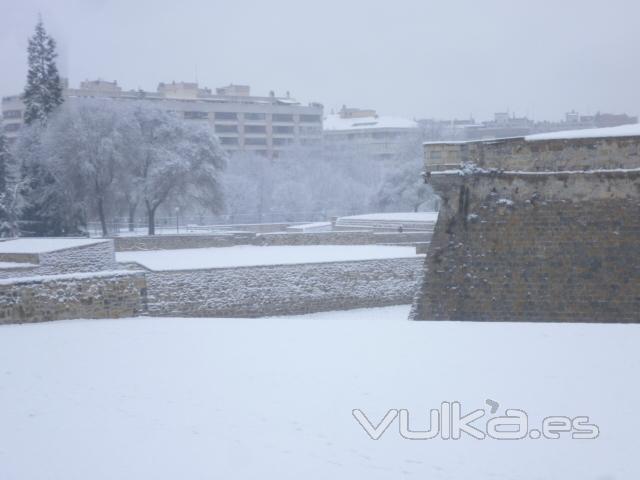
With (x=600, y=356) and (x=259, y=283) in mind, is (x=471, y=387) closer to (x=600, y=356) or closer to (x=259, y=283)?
(x=600, y=356)

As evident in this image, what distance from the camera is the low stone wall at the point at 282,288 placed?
16.2m

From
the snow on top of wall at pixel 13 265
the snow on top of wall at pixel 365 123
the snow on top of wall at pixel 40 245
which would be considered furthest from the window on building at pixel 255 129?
the snow on top of wall at pixel 13 265

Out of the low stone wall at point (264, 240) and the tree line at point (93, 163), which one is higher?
the tree line at point (93, 163)

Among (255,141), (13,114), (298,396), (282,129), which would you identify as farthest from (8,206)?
(282,129)

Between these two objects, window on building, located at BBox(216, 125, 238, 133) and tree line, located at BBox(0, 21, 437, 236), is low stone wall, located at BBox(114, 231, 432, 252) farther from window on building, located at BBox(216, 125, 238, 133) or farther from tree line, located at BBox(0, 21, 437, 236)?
window on building, located at BBox(216, 125, 238, 133)

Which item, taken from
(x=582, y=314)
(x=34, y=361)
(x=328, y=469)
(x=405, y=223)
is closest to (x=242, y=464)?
(x=328, y=469)

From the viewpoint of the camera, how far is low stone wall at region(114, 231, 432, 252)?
977 inches

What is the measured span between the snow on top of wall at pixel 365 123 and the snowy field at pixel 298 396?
232ft

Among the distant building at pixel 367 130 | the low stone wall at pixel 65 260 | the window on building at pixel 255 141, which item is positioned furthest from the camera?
the distant building at pixel 367 130

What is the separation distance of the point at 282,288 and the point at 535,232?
762cm

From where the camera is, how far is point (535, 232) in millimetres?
11430

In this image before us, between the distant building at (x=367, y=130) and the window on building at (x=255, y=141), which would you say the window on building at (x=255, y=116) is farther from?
the distant building at (x=367, y=130)

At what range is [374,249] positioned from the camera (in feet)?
75.6

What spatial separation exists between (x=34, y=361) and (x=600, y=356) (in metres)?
5.68
